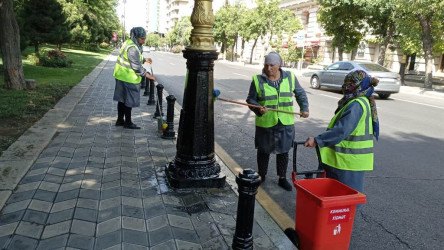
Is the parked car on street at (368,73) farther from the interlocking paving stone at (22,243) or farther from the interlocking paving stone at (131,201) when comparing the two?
the interlocking paving stone at (22,243)

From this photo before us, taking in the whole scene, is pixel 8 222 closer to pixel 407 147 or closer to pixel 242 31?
pixel 407 147

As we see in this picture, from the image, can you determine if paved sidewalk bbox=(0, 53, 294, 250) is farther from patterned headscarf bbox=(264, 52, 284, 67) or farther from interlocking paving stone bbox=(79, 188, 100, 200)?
patterned headscarf bbox=(264, 52, 284, 67)

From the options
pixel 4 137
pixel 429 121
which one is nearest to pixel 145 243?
pixel 4 137

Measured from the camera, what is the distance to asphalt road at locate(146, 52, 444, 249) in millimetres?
3600

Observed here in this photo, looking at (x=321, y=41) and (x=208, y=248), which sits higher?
(x=321, y=41)

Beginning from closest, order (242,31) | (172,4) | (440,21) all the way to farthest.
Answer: (440,21) → (242,31) → (172,4)

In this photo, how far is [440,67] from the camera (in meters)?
28.7

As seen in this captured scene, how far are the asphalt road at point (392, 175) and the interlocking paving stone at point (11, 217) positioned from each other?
2619 millimetres

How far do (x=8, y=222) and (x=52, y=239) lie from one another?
53 centimetres

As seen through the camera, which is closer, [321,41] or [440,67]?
[440,67]

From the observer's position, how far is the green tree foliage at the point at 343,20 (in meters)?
22.9

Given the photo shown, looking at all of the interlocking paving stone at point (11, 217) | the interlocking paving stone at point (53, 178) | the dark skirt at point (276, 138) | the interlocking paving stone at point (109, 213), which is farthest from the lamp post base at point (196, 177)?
the interlocking paving stone at point (11, 217)

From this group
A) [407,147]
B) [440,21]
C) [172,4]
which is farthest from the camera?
[172,4]

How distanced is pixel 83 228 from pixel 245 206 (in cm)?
144
